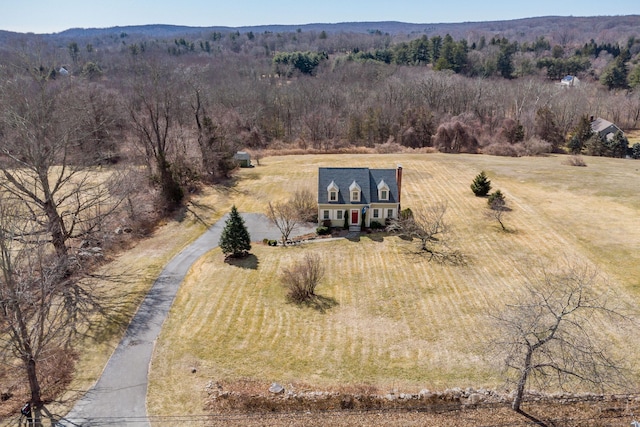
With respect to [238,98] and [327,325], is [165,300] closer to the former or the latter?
[327,325]

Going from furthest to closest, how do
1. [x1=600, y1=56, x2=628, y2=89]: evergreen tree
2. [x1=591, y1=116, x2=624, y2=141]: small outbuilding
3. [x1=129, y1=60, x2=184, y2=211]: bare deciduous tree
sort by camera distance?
1. [x1=600, y1=56, x2=628, y2=89]: evergreen tree
2. [x1=591, y1=116, x2=624, y2=141]: small outbuilding
3. [x1=129, y1=60, x2=184, y2=211]: bare deciduous tree

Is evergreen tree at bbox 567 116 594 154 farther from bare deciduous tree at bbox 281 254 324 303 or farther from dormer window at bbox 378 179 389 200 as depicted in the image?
bare deciduous tree at bbox 281 254 324 303

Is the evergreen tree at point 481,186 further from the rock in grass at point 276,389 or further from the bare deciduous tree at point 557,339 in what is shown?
the rock in grass at point 276,389

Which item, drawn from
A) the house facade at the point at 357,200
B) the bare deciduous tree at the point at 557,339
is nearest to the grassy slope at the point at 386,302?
the bare deciduous tree at the point at 557,339

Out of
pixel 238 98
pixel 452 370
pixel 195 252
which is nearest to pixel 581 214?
pixel 452 370

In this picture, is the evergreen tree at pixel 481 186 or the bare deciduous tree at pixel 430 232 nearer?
the bare deciduous tree at pixel 430 232


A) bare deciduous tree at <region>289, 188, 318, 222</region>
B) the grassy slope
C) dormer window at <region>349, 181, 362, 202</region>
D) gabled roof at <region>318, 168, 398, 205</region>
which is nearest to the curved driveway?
the grassy slope
